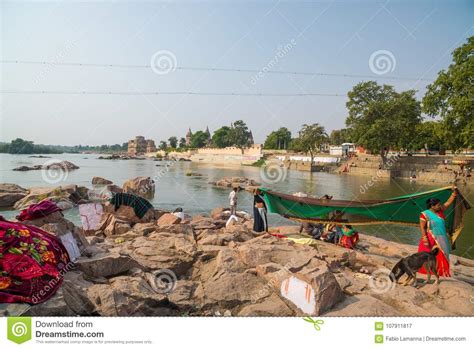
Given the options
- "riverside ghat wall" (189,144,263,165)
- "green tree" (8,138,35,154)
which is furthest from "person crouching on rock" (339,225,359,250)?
"riverside ghat wall" (189,144,263,165)

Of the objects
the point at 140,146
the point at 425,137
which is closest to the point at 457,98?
the point at 425,137

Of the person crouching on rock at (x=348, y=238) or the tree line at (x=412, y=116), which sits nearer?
the person crouching on rock at (x=348, y=238)

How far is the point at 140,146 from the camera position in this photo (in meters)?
122

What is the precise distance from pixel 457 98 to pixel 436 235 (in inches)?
905

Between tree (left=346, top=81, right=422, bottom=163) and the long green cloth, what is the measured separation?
3272cm

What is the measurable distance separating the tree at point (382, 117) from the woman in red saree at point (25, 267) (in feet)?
124

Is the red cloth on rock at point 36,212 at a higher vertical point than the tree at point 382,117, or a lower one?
lower

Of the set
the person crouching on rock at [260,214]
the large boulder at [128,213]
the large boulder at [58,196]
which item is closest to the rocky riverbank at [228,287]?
the person crouching on rock at [260,214]

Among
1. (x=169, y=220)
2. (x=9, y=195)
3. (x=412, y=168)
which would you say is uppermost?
(x=412, y=168)

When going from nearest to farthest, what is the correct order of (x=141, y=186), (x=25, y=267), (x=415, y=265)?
(x=25, y=267) < (x=415, y=265) < (x=141, y=186)

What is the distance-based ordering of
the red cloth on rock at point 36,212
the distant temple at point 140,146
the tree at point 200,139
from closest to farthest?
the red cloth on rock at point 36,212 → the tree at point 200,139 → the distant temple at point 140,146

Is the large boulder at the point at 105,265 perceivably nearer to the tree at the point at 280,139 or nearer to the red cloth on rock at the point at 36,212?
the red cloth on rock at the point at 36,212

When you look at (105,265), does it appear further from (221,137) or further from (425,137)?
(221,137)

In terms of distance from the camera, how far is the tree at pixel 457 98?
2238 centimetres
